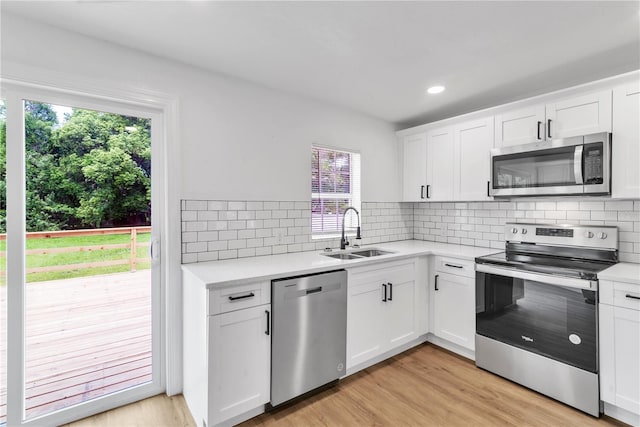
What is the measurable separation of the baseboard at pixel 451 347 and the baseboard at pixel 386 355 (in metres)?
0.07

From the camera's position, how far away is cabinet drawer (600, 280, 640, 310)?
1.83 metres

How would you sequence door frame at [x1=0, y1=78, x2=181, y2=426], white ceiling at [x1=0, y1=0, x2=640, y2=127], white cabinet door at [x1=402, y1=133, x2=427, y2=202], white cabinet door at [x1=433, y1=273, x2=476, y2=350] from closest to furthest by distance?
white ceiling at [x1=0, y1=0, x2=640, y2=127] → door frame at [x1=0, y1=78, x2=181, y2=426] → white cabinet door at [x1=433, y1=273, x2=476, y2=350] → white cabinet door at [x1=402, y1=133, x2=427, y2=202]

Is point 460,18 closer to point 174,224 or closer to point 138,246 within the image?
point 174,224

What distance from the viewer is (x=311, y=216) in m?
2.99

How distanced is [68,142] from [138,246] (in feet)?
2.59

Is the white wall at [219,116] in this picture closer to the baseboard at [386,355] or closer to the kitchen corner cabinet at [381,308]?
the kitchen corner cabinet at [381,308]

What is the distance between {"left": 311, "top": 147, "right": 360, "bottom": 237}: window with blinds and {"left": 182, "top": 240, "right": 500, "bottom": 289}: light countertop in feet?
1.44

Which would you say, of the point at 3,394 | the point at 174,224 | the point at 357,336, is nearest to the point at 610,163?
the point at 357,336

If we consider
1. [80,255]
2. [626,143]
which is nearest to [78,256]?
[80,255]

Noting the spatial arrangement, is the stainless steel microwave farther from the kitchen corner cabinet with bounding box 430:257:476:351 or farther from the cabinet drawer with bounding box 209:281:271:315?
the cabinet drawer with bounding box 209:281:271:315

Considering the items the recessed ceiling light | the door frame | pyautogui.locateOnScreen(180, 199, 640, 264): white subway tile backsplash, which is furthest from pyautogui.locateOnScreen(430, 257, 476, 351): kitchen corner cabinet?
the door frame

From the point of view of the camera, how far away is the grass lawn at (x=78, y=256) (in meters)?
1.84

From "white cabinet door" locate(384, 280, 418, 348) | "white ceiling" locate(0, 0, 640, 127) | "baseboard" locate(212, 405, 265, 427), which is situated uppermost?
"white ceiling" locate(0, 0, 640, 127)

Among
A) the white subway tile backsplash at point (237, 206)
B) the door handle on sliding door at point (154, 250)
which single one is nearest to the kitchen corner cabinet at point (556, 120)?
the white subway tile backsplash at point (237, 206)
